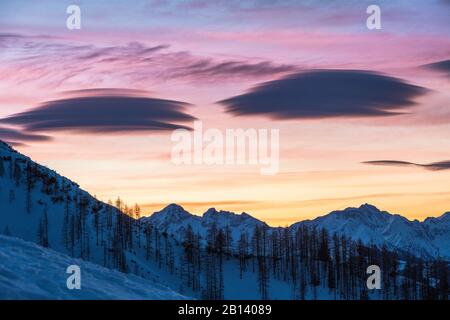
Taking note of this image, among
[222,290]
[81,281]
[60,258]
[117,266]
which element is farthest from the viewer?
[222,290]

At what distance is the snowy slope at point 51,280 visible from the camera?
2638 centimetres

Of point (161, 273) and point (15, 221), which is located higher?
point (15, 221)

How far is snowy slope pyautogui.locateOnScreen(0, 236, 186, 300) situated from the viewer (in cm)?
2638

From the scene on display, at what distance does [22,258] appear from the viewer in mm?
33094

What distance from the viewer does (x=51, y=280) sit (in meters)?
28.8
